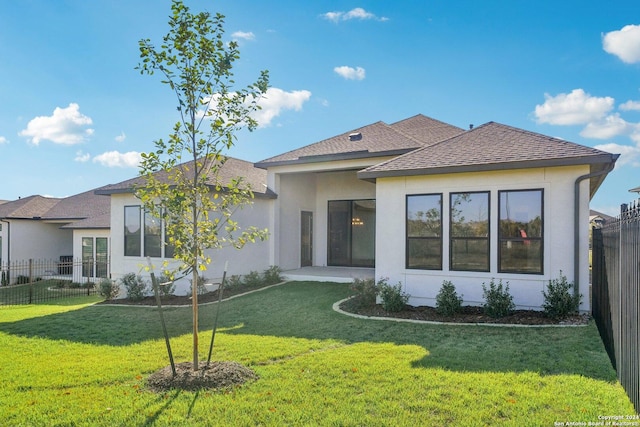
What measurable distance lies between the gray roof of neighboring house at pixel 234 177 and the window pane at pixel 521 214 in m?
7.95

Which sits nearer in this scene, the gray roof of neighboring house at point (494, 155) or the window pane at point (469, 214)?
the gray roof of neighboring house at point (494, 155)

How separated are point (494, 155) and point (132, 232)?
12136 millimetres

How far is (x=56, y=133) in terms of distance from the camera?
20.0m

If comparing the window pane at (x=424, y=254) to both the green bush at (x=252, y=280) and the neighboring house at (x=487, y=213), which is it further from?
the green bush at (x=252, y=280)

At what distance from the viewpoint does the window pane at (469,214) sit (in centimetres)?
948

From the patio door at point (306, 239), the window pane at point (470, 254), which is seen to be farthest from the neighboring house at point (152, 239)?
the window pane at point (470, 254)

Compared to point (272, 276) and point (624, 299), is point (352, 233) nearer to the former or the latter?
point (272, 276)

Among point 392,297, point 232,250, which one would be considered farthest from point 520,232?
point 232,250

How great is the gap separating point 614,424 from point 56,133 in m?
23.5

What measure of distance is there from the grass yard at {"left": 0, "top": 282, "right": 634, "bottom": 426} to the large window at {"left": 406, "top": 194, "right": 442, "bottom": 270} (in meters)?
2.13

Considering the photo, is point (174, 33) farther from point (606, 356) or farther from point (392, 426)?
point (606, 356)

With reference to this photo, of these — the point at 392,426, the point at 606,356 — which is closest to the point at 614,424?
the point at 392,426

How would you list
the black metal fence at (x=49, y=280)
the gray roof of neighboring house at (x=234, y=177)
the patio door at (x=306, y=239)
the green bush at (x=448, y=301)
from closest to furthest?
the green bush at (x=448, y=301) → the gray roof of neighboring house at (x=234, y=177) → the patio door at (x=306, y=239) → the black metal fence at (x=49, y=280)

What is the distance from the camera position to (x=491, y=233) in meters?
9.34
